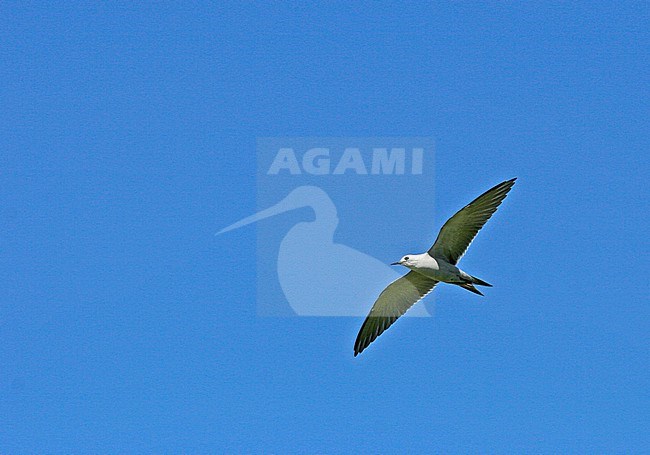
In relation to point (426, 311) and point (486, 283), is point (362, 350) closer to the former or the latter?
point (426, 311)

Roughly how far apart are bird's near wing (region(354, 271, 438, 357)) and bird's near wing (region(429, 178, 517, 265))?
1278 millimetres

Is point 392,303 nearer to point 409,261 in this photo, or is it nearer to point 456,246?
point 409,261

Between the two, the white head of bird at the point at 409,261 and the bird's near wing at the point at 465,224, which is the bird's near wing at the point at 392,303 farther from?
the bird's near wing at the point at 465,224

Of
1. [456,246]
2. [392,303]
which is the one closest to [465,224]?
[456,246]

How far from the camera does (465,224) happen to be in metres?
26.2

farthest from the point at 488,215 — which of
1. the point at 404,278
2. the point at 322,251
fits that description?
the point at 322,251

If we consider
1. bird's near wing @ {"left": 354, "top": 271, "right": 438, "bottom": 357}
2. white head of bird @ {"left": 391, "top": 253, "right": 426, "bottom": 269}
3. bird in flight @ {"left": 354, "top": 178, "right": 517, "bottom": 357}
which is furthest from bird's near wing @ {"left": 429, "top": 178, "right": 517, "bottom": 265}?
bird's near wing @ {"left": 354, "top": 271, "right": 438, "bottom": 357}

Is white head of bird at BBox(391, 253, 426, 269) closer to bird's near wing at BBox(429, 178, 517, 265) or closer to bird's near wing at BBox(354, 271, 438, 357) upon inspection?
bird's near wing at BBox(429, 178, 517, 265)

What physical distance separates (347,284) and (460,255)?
4918 mm

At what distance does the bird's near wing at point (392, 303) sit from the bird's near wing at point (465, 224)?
1.28 m

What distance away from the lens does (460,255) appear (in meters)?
26.5

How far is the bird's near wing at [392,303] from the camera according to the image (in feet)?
91.2

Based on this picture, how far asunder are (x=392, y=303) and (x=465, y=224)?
3374mm

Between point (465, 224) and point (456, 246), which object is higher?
point (465, 224)
